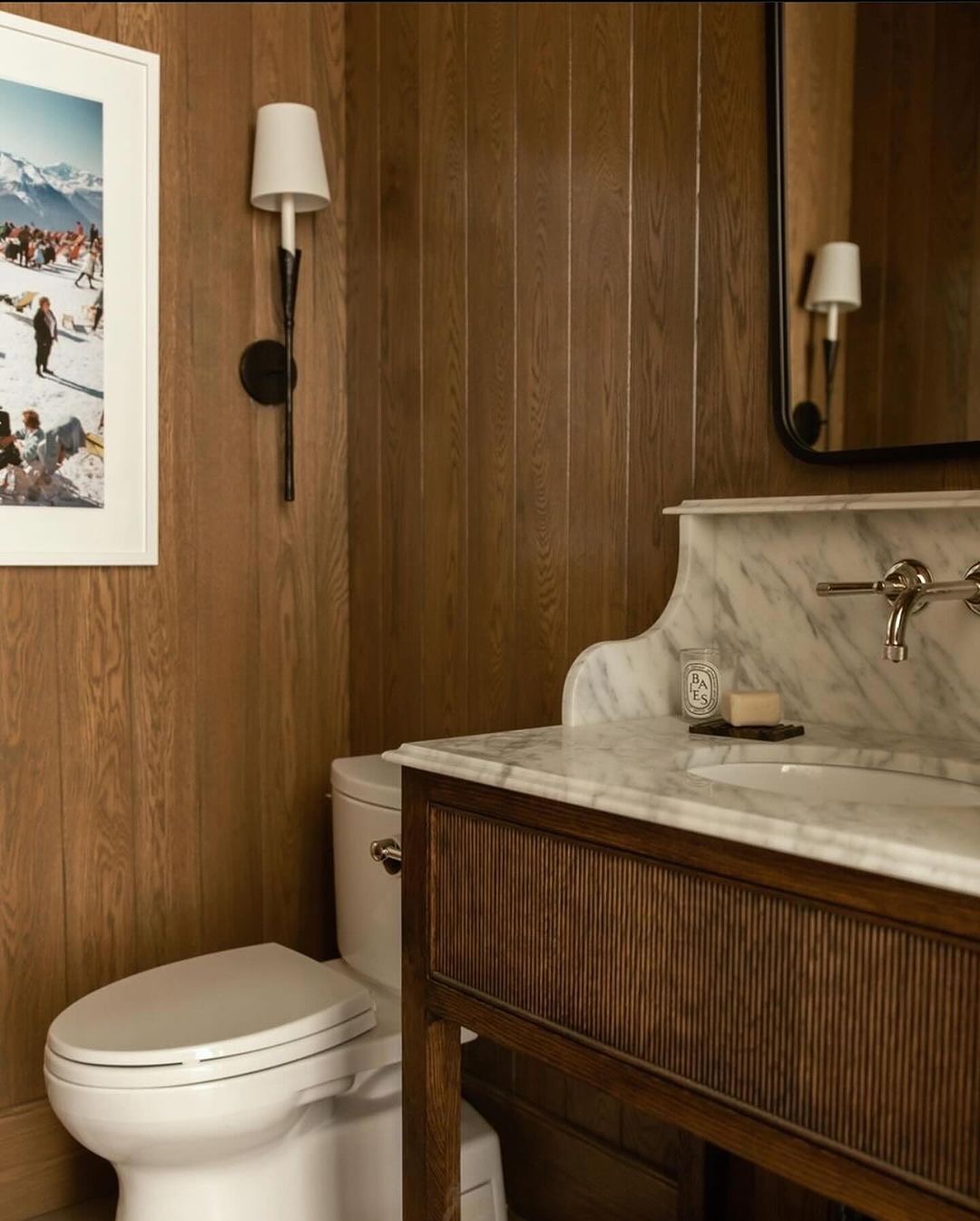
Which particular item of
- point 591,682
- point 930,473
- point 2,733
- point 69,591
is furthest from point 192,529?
point 930,473

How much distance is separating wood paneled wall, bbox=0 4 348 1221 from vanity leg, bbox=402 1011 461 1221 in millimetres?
936

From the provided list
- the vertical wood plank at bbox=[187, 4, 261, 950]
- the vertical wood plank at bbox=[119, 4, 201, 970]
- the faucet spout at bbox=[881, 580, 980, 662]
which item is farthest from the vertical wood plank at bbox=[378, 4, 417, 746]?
the faucet spout at bbox=[881, 580, 980, 662]

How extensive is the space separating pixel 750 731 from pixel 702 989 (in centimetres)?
44

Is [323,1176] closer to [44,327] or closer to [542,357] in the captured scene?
[542,357]

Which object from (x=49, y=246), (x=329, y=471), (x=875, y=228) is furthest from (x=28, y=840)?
(x=875, y=228)

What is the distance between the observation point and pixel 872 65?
1.47 m

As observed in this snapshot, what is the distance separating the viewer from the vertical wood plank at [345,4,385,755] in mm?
2377

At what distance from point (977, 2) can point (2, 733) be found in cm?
178

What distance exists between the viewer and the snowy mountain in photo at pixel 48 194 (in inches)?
80.0

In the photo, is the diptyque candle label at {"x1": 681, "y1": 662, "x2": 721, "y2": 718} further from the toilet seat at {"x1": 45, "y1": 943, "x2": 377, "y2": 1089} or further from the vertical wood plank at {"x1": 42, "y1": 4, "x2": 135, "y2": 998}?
the vertical wood plank at {"x1": 42, "y1": 4, "x2": 135, "y2": 998}

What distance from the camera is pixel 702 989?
3.58 ft

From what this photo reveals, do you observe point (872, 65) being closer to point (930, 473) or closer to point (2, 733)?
point (930, 473)

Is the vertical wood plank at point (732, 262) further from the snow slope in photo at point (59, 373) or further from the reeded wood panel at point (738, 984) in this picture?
the snow slope in photo at point (59, 373)

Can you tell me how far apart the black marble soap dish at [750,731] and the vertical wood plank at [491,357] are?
586 millimetres
